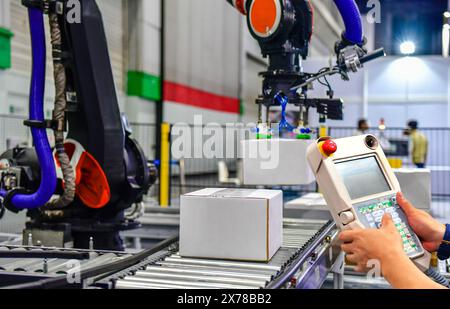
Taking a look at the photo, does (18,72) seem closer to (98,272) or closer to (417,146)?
(417,146)

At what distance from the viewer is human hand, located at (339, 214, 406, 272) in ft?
4.16

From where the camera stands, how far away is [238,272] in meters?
1.52

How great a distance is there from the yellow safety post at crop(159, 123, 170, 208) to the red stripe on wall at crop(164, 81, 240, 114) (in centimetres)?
329

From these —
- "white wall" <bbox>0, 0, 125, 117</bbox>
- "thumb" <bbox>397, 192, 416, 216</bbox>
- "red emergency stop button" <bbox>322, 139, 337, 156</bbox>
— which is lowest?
"thumb" <bbox>397, 192, 416, 216</bbox>

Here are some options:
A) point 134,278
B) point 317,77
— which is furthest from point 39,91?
point 134,278

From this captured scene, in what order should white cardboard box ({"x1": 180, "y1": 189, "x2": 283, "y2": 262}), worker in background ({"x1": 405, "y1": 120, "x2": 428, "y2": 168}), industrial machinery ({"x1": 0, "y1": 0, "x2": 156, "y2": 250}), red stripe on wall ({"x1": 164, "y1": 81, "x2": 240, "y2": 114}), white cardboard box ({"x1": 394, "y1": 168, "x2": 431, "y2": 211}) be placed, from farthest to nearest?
1. red stripe on wall ({"x1": 164, "y1": 81, "x2": 240, "y2": 114})
2. worker in background ({"x1": 405, "y1": 120, "x2": 428, "y2": 168})
3. white cardboard box ({"x1": 394, "y1": 168, "x2": 431, "y2": 211})
4. industrial machinery ({"x1": 0, "y1": 0, "x2": 156, "y2": 250})
5. white cardboard box ({"x1": 180, "y1": 189, "x2": 283, "y2": 262})

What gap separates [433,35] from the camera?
12.5 m

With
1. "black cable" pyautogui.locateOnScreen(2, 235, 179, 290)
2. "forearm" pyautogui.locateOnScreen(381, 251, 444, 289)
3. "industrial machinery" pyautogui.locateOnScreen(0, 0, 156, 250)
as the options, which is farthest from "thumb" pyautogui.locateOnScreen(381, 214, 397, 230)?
"industrial machinery" pyautogui.locateOnScreen(0, 0, 156, 250)

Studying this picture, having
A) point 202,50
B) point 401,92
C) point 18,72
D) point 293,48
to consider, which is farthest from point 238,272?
point 202,50

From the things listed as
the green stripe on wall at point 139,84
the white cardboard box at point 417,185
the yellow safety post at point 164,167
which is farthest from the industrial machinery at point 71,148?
the green stripe on wall at point 139,84

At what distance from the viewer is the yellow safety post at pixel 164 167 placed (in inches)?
277

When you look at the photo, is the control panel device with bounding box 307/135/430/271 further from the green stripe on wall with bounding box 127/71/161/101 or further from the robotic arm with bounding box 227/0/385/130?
the green stripe on wall with bounding box 127/71/161/101

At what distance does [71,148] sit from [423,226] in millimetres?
2096

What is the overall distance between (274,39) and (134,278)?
1431 millimetres
